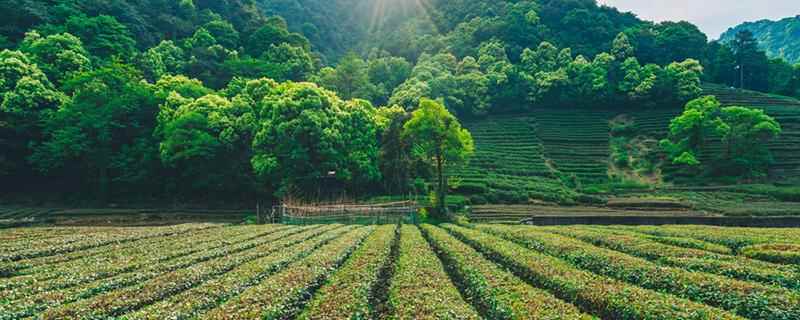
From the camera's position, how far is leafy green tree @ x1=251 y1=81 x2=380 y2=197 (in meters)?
37.5

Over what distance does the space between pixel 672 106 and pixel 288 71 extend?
6791cm

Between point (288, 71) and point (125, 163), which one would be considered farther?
point (288, 71)

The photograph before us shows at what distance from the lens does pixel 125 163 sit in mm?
40688

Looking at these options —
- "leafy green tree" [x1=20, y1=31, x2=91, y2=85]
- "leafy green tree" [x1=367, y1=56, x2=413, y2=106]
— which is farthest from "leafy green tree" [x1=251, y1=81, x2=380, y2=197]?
"leafy green tree" [x1=367, y1=56, x2=413, y2=106]

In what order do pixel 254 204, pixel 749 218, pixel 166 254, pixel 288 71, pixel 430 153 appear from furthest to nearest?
pixel 288 71 < pixel 254 204 < pixel 430 153 < pixel 749 218 < pixel 166 254

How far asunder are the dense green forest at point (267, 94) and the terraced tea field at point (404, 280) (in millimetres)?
20464

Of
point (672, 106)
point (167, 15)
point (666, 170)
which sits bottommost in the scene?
point (666, 170)

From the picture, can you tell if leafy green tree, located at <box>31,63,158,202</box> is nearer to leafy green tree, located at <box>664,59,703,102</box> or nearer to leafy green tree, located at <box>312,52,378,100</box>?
leafy green tree, located at <box>312,52,378,100</box>

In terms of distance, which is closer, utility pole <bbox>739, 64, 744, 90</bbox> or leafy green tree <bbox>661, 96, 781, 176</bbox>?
leafy green tree <bbox>661, 96, 781, 176</bbox>

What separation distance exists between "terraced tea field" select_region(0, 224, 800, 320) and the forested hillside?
156 m

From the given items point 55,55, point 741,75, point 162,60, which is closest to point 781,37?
point 741,75

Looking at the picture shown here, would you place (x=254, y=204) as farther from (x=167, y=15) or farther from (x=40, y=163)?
(x=167, y=15)

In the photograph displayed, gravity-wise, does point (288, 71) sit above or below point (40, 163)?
above

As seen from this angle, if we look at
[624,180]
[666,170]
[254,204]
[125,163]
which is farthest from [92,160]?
[666,170]
